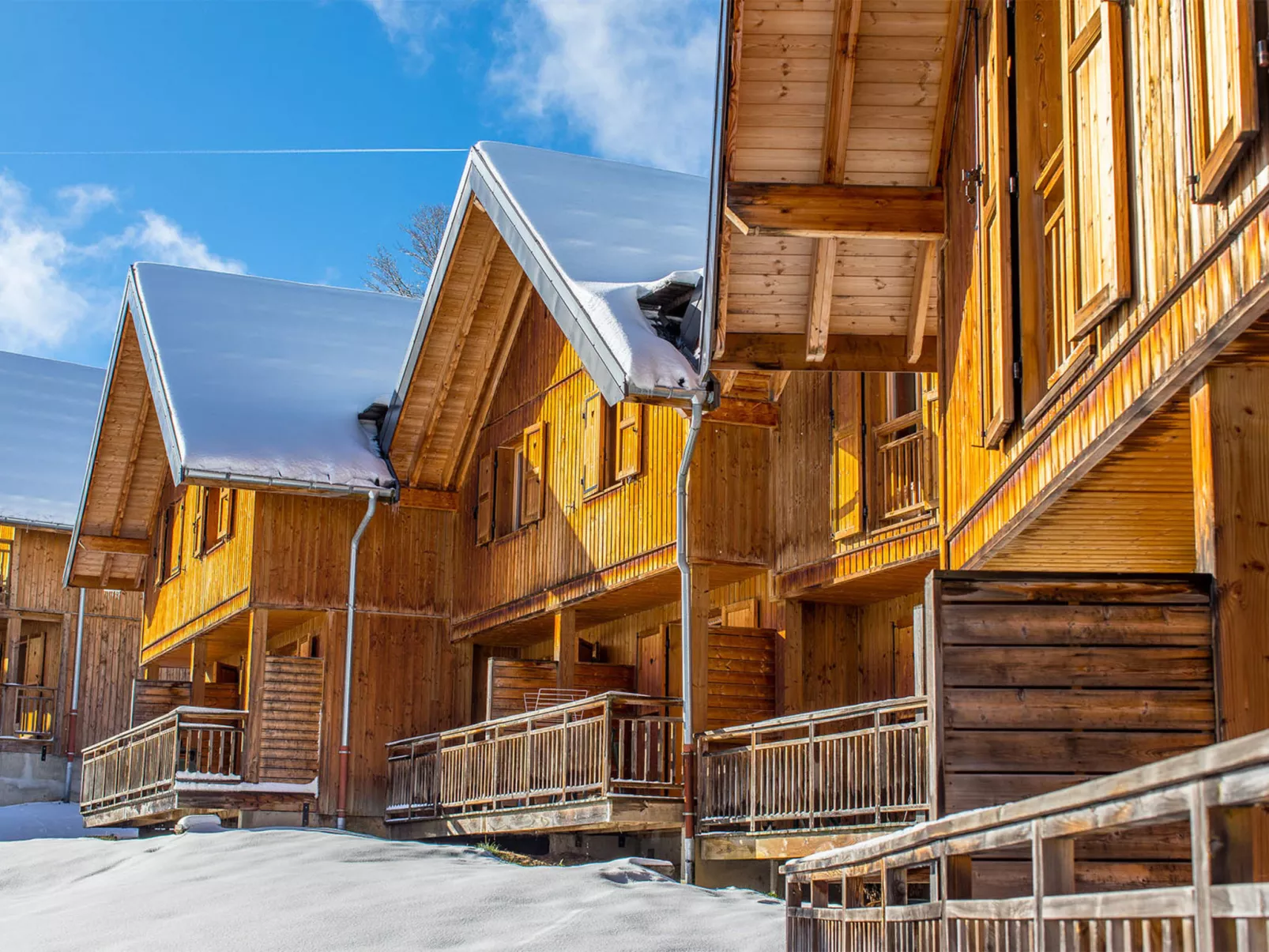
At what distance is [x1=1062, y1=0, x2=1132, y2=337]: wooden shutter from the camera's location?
775cm

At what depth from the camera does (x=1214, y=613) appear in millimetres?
7398

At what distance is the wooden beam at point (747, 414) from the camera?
61.2ft

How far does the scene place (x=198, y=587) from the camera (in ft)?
90.6

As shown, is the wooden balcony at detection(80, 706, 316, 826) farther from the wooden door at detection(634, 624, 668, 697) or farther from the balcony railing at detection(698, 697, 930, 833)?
the balcony railing at detection(698, 697, 930, 833)

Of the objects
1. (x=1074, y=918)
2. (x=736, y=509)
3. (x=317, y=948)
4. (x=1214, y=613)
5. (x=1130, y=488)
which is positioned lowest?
(x=317, y=948)

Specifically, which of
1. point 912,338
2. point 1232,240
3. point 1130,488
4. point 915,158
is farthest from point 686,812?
point 1232,240

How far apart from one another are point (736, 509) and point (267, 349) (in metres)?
11.3

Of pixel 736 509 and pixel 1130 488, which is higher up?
pixel 736 509

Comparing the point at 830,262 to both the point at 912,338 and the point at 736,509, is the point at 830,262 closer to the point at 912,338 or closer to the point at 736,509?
the point at 912,338

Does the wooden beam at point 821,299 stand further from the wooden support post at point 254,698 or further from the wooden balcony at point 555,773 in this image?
the wooden support post at point 254,698

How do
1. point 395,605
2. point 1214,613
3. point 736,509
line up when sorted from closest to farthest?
point 1214,613, point 736,509, point 395,605

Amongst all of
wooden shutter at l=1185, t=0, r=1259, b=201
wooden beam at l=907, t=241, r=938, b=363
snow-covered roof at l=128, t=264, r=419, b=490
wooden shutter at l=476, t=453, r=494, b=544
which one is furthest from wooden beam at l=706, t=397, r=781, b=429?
wooden shutter at l=1185, t=0, r=1259, b=201

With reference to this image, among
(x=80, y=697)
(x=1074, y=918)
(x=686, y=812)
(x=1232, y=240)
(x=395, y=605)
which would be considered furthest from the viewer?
(x=80, y=697)

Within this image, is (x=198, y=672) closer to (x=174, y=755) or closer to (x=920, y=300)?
(x=174, y=755)
